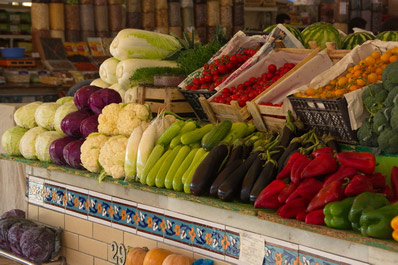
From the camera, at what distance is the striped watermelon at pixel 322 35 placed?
4.20 meters

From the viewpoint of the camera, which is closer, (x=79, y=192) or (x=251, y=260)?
(x=251, y=260)

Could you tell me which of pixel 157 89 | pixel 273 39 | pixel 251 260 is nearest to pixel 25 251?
pixel 157 89

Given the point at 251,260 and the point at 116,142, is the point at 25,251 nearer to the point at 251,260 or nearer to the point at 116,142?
the point at 116,142

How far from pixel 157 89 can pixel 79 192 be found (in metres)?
0.85

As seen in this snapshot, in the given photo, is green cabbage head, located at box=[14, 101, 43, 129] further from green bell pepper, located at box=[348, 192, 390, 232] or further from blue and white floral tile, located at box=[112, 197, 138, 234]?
green bell pepper, located at box=[348, 192, 390, 232]

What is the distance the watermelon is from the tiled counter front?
174 cm

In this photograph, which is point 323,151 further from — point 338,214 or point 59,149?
point 59,149

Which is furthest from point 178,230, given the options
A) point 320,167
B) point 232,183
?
point 320,167

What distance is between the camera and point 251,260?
2848mm

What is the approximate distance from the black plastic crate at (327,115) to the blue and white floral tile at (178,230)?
0.81 m

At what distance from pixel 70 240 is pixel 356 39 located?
237 centimetres

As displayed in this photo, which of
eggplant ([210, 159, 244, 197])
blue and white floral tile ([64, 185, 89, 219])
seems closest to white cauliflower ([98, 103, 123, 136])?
blue and white floral tile ([64, 185, 89, 219])

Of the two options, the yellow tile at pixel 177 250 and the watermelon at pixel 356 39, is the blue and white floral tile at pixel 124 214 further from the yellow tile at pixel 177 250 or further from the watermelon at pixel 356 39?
the watermelon at pixel 356 39

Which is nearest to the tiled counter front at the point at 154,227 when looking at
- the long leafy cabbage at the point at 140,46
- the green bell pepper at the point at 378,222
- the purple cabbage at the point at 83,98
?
the green bell pepper at the point at 378,222
